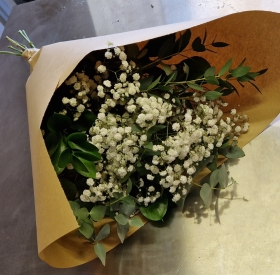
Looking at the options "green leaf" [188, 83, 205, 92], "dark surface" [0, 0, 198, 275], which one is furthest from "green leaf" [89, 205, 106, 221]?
"green leaf" [188, 83, 205, 92]

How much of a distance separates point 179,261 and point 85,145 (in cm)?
24

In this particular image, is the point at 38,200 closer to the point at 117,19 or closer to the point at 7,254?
the point at 7,254

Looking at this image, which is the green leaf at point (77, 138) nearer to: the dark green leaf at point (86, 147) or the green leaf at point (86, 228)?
the dark green leaf at point (86, 147)

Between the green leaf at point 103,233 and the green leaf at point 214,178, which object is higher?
the green leaf at point 214,178

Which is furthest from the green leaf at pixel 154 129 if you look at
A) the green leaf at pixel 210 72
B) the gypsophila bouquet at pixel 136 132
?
the green leaf at pixel 210 72

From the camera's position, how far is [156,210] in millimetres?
596

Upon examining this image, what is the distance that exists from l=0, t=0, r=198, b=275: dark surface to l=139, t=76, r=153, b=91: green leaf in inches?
8.9

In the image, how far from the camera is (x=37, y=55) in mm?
610

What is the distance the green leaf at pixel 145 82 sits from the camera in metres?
0.56

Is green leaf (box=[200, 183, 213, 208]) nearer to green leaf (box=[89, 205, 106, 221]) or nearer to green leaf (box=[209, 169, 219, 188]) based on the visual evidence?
green leaf (box=[209, 169, 219, 188])

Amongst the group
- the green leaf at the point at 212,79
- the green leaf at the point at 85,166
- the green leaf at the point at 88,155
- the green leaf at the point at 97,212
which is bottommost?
the green leaf at the point at 97,212

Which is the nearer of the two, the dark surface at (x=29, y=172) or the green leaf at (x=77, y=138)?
the green leaf at (x=77, y=138)

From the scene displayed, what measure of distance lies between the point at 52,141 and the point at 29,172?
0.28 meters

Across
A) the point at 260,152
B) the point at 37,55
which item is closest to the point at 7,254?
the point at 37,55
